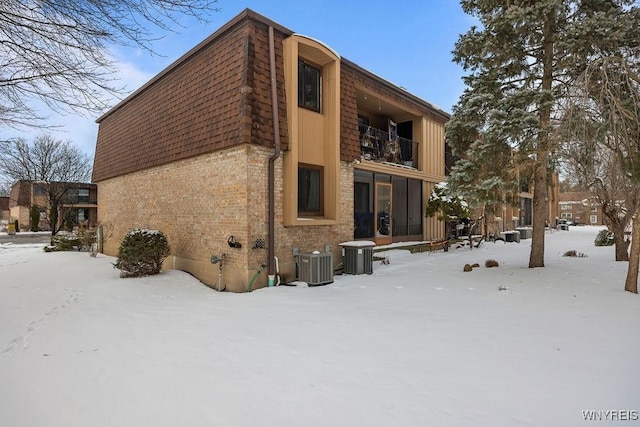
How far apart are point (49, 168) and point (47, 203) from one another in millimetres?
4751

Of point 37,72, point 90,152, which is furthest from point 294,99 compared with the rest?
point 90,152

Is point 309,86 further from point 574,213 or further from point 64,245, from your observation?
point 574,213

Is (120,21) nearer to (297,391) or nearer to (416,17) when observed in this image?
(297,391)

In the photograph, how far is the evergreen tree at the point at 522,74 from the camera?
753 centimetres

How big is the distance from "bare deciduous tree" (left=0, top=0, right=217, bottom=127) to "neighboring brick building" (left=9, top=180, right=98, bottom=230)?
31073 millimetres

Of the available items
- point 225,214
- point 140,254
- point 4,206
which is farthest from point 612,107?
A: point 4,206

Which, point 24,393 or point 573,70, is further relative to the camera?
point 573,70

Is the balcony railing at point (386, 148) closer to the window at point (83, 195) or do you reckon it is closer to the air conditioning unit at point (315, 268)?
the air conditioning unit at point (315, 268)

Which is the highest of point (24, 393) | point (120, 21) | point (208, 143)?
point (120, 21)

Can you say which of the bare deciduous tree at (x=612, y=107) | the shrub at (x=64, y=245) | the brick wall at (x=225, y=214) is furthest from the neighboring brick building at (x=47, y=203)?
the bare deciduous tree at (x=612, y=107)

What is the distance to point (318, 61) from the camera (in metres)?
9.31

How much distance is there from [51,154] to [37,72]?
1269 inches

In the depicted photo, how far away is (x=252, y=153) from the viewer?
771 cm

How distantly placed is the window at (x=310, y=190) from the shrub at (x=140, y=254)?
12.7 ft
